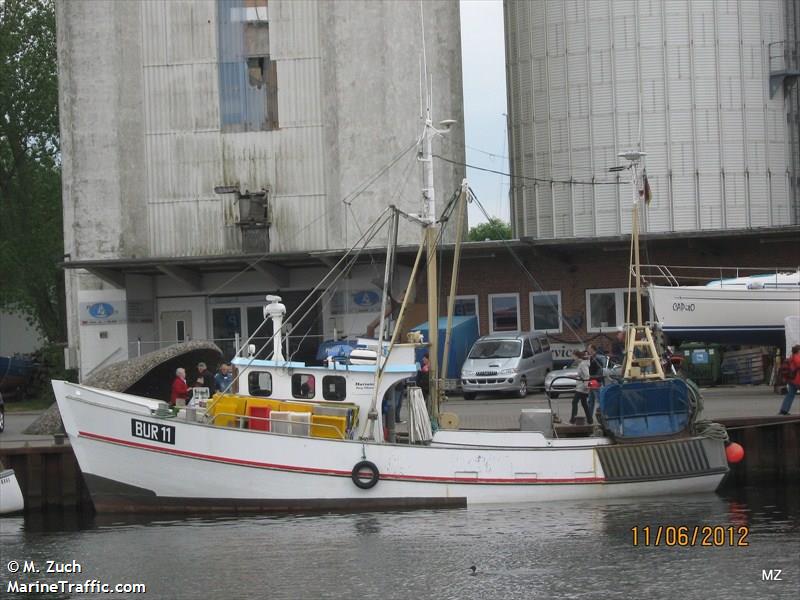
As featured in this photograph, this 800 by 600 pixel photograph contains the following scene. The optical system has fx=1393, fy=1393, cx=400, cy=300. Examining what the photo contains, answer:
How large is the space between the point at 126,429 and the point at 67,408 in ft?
4.63

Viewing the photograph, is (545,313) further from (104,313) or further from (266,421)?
(266,421)

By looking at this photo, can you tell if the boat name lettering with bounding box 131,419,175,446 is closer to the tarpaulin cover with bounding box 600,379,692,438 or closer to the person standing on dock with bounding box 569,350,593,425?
the tarpaulin cover with bounding box 600,379,692,438

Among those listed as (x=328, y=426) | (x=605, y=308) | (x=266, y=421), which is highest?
(x=605, y=308)

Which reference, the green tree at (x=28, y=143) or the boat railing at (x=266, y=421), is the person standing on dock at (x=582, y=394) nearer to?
the boat railing at (x=266, y=421)

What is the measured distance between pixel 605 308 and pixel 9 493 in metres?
24.4

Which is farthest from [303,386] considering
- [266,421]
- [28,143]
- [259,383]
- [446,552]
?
[28,143]

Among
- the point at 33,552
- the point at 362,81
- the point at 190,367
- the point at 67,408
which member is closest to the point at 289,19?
the point at 362,81

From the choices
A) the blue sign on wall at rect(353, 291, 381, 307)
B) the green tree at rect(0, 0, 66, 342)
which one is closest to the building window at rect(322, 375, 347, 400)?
the blue sign on wall at rect(353, 291, 381, 307)

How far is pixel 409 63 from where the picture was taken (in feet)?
158

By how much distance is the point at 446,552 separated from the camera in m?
23.1

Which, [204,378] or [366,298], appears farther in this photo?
[366,298]

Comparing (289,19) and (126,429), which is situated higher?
(289,19)

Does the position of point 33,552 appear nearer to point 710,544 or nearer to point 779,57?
point 710,544
